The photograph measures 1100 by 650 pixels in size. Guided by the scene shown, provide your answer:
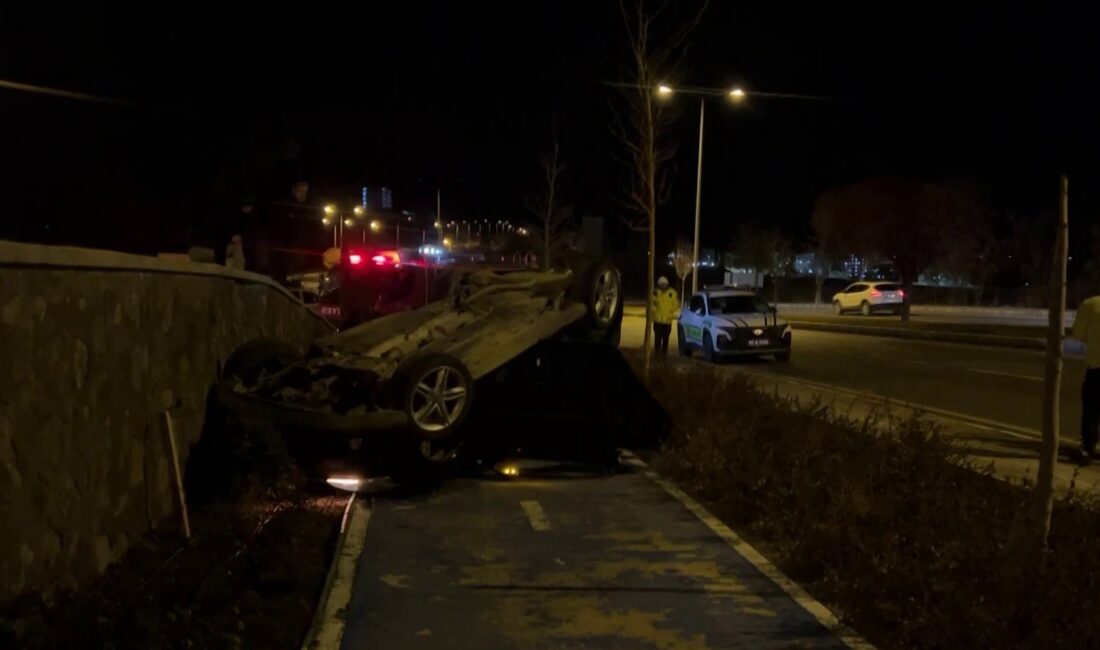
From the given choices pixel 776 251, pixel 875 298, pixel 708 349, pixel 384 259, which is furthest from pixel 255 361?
pixel 776 251

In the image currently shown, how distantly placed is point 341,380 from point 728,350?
15340mm

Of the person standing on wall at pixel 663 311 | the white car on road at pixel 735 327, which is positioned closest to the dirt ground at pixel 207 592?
the person standing on wall at pixel 663 311

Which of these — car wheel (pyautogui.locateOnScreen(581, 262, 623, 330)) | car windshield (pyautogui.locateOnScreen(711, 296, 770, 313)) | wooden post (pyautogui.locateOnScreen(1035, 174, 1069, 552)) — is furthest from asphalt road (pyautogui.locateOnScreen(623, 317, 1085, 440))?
wooden post (pyautogui.locateOnScreen(1035, 174, 1069, 552))

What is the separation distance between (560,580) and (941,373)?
16.0 metres

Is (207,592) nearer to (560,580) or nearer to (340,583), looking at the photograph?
(340,583)

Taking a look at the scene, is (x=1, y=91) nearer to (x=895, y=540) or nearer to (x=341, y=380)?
(x=341, y=380)

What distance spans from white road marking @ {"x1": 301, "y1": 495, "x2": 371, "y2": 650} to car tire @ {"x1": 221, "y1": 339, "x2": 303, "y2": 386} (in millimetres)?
1315

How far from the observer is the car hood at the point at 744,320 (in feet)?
75.8

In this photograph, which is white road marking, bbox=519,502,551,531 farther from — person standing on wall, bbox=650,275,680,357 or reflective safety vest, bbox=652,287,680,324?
reflective safety vest, bbox=652,287,680,324

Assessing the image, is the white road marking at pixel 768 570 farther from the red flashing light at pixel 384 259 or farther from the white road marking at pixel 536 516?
the red flashing light at pixel 384 259

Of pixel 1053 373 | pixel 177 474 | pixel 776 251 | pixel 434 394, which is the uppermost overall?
pixel 776 251

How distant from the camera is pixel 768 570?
22.3ft

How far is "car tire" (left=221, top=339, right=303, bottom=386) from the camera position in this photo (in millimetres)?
8852

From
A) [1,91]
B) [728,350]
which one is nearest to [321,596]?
[1,91]
